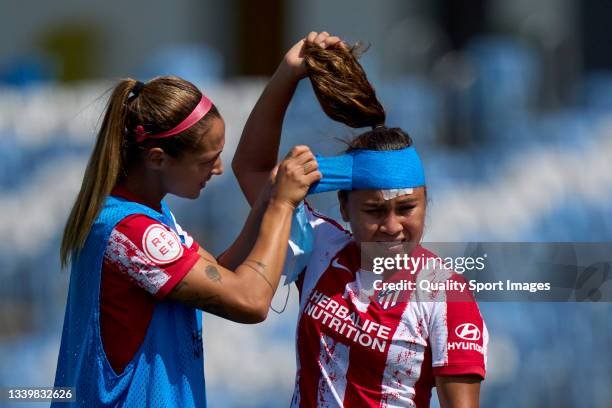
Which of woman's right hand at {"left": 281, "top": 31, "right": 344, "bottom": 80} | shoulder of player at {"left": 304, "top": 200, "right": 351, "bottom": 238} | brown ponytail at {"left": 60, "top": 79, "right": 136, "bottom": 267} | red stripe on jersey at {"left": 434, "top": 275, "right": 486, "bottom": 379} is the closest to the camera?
red stripe on jersey at {"left": 434, "top": 275, "right": 486, "bottom": 379}

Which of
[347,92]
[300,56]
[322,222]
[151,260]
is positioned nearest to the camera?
[151,260]

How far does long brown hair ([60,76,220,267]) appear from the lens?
3.11 m

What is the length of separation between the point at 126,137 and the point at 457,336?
104cm

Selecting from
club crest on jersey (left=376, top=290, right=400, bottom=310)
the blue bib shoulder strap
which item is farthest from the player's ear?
club crest on jersey (left=376, top=290, right=400, bottom=310)

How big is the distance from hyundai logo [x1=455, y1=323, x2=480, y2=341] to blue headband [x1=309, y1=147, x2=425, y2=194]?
41cm

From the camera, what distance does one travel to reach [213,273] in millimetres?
3025

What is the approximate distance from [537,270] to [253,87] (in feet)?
8.85

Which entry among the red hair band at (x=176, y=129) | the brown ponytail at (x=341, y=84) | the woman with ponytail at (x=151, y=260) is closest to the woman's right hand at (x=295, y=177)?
the woman with ponytail at (x=151, y=260)

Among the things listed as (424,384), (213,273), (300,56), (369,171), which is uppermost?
(300,56)

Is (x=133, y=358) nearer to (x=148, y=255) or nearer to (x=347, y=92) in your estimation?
(x=148, y=255)

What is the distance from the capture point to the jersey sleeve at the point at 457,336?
2.99 m

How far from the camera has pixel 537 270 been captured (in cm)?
424

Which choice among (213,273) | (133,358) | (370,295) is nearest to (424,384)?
(370,295)

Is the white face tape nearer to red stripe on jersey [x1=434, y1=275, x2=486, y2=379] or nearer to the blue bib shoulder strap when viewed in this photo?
red stripe on jersey [x1=434, y1=275, x2=486, y2=379]
